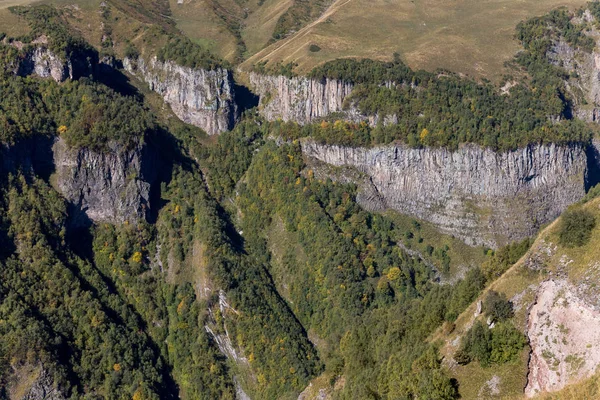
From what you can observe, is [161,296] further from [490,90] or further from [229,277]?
[490,90]

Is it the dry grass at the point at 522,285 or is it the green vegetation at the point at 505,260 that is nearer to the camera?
the dry grass at the point at 522,285

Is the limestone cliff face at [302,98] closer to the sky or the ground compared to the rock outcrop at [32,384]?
closer to the sky

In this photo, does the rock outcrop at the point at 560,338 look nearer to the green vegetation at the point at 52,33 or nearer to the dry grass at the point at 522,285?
the dry grass at the point at 522,285

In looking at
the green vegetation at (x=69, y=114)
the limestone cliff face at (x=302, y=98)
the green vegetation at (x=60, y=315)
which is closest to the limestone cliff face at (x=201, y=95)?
the limestone cliff face at (x=302, y=98)

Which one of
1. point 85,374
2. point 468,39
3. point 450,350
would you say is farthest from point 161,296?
point 468,39

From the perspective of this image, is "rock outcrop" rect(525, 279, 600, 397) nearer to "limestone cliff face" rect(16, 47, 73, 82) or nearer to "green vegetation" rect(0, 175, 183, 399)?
"green vegetation" rect(0, 175, 183, 399)

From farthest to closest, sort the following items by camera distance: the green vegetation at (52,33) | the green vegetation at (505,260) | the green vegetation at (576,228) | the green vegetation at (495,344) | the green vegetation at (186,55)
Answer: the green vegetation at (186,55), the green vegetation at (52,33), the green vegetation at (505,260), the green vegetation at (576,228), the green vegetation at (495,344)

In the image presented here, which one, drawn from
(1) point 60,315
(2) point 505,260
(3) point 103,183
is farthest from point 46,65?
(2) point 505,260
